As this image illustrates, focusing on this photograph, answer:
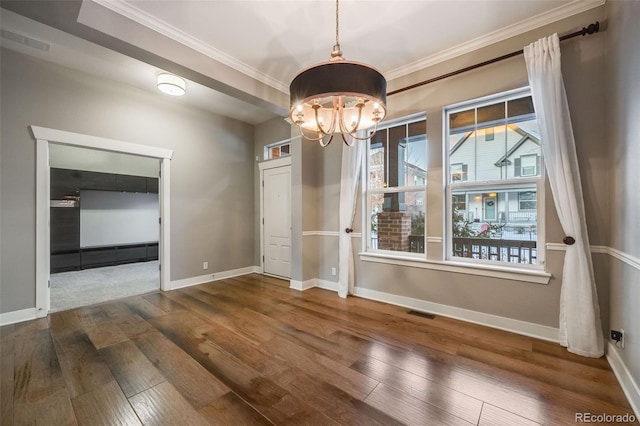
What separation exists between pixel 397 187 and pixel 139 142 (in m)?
3.92

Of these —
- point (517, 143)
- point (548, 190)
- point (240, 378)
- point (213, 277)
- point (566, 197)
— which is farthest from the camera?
point (213, 277)

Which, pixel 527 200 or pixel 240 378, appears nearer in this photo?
pixel 240 378

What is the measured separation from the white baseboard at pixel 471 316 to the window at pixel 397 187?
63 cm

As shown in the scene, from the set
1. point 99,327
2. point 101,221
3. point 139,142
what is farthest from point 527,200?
point 101,221

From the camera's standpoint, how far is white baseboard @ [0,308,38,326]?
275 centimetres

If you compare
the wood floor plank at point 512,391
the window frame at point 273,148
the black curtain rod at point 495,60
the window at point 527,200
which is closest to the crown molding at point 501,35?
the black curtain rod at point 495,60

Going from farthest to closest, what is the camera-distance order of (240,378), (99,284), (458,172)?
1. (99,284)
2. (458,172)
3. (240,378)

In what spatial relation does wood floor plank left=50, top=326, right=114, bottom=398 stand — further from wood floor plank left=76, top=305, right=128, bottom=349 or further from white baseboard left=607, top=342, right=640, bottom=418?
white baseboard left=607, top=342, right=640, bottom=418

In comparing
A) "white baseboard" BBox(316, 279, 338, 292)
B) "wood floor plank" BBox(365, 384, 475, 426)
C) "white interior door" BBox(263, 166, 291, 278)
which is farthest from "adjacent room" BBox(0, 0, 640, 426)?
"white interior door" BBox(263, 166, 291, 278)

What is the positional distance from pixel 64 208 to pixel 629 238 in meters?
8.82

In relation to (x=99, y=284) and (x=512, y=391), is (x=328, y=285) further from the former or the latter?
(x=99, y=284)

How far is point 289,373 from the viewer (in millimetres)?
1913

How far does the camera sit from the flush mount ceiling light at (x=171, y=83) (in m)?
3.26

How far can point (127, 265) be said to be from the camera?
619 centimetres
